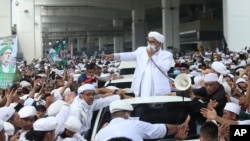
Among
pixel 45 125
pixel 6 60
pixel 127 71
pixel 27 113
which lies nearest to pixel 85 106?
pixel 27 113

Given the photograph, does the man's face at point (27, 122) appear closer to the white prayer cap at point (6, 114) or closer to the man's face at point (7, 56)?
the white prayer cap at point (6, 114)

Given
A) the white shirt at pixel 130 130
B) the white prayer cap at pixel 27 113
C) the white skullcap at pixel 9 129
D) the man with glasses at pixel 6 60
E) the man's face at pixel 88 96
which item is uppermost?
the man with glasses at pixel 6 60

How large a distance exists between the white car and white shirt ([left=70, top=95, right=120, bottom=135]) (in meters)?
0.12

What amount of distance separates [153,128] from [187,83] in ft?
5.61

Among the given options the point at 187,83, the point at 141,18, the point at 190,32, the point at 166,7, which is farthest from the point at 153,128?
the point at 190,32

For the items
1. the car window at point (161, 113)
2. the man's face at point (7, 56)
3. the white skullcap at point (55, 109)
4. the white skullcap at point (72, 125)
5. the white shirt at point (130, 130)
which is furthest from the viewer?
the man's face at point (7, 56)

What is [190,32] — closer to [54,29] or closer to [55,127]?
[54,29]

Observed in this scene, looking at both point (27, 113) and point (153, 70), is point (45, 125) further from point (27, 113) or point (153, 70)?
point (153, 70)

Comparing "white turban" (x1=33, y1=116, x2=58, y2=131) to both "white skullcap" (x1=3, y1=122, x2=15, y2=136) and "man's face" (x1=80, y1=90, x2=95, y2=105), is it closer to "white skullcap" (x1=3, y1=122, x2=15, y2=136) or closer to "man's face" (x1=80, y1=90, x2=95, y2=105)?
"white skullcap" (x1=3, y1=122, x2=15, y2=136)

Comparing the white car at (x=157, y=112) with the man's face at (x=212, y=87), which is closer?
the white car at (x=157, y=112)

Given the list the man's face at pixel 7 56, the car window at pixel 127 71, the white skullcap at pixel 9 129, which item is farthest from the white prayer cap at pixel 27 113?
the car window at pixel 127 71

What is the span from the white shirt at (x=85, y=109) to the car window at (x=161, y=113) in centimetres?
17

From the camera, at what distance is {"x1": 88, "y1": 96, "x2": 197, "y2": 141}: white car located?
6863 mm

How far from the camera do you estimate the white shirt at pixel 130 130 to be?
5.03m
